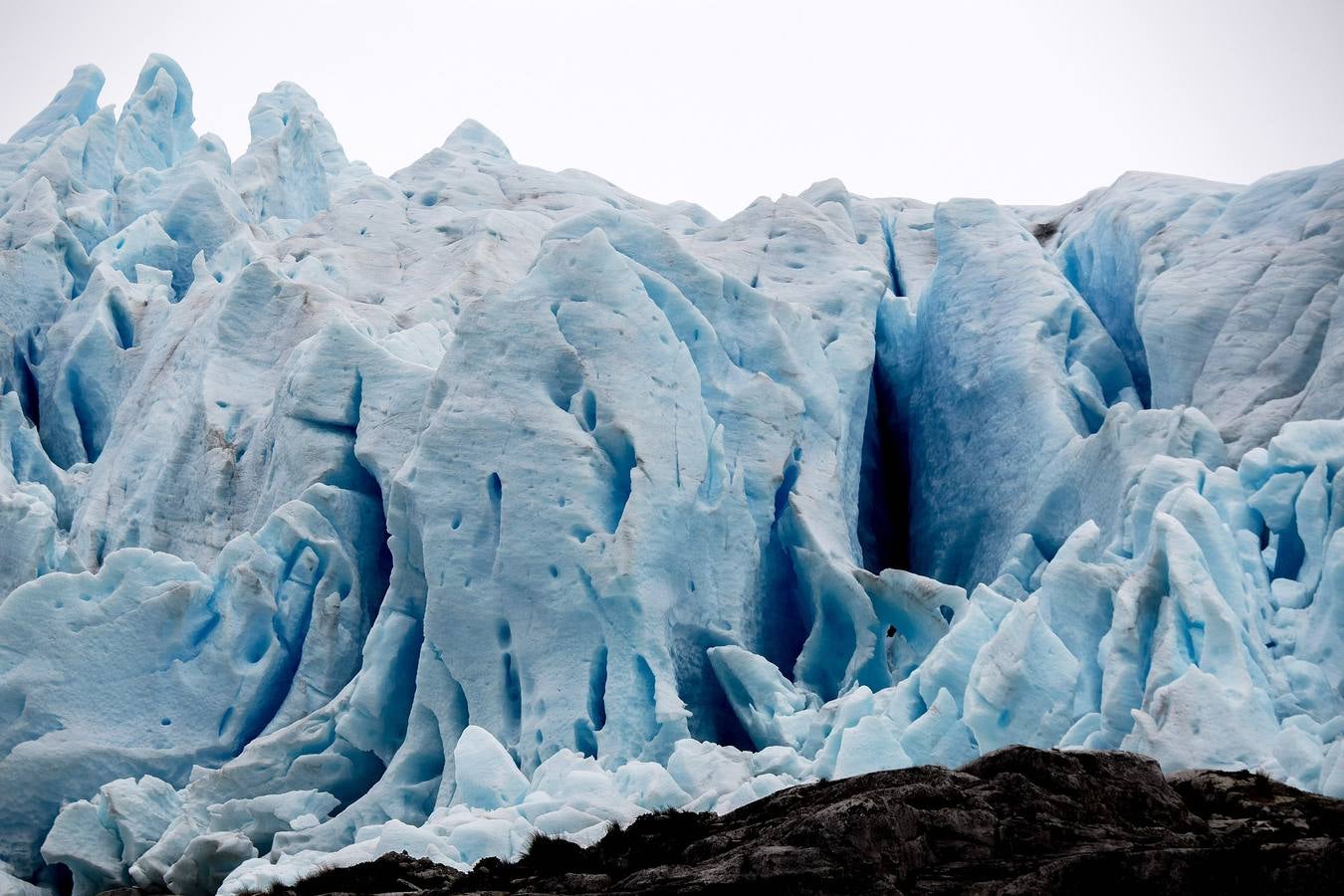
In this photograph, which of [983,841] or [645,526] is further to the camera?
[645,526]

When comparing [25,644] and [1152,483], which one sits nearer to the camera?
[1152,483]

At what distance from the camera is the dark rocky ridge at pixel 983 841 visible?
707cm

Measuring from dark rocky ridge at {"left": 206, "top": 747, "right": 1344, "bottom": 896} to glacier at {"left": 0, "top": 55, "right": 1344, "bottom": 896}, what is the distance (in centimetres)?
393

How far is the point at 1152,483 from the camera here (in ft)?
56.1

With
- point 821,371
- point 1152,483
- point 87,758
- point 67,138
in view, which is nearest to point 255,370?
point 87,758

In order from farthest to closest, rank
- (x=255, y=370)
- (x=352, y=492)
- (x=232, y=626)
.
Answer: (x=255, y=370), (x=352, y=492), (x=232, y=626)

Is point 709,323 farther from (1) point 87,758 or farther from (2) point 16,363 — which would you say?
(2) point 16,363

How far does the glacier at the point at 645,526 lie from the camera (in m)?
15.4

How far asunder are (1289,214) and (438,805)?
15137 mm

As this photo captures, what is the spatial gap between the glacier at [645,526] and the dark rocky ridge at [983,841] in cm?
393

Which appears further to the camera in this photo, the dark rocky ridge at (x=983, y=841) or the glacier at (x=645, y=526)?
the glacier at (x=645, y=526)

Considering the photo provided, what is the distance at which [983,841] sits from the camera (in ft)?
25.3

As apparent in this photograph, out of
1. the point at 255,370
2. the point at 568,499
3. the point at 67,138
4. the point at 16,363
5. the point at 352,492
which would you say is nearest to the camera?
the point at 568,499

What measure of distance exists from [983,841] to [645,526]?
10.8m
